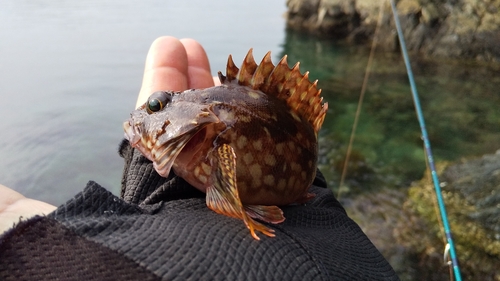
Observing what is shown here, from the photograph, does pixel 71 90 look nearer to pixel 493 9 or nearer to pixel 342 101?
pixel 342 101

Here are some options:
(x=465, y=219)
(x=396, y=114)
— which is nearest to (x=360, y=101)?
(x=396, y=114)

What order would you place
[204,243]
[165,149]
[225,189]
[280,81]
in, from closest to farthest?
[204,243] → [225,189] → [165,149] → [280,81]

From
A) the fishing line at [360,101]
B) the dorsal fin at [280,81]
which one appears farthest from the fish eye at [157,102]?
the fishing line at [360,101]

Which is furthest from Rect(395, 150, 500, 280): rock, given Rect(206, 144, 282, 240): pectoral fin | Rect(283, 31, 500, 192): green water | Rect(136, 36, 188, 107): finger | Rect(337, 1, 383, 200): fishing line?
Rect(206, 144, 282, 240): pectoral fin

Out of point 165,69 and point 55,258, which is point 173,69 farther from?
point 55,258

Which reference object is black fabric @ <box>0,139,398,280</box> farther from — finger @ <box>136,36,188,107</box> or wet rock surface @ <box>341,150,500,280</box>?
wet rock surface @ <box>341,150,500,280</box>
